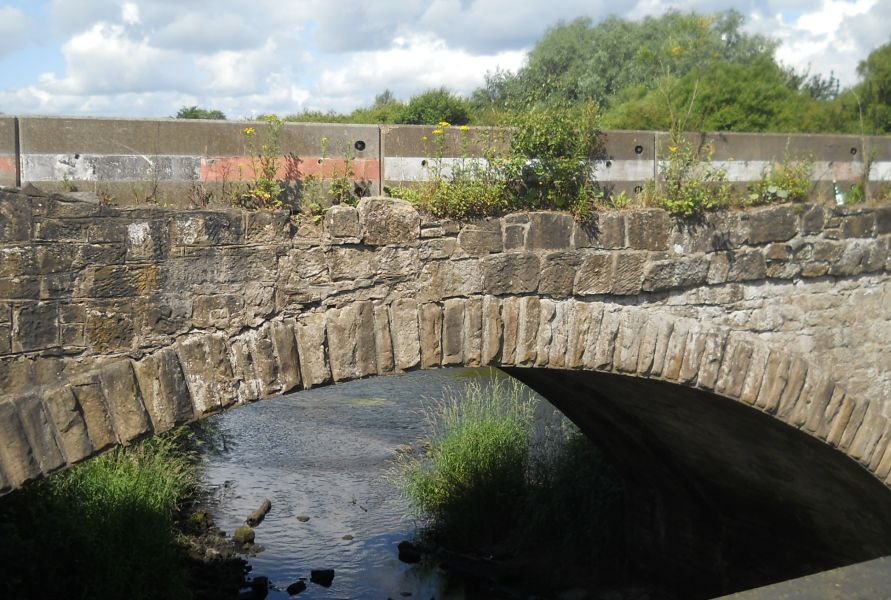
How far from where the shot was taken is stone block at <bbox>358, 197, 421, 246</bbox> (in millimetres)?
5082

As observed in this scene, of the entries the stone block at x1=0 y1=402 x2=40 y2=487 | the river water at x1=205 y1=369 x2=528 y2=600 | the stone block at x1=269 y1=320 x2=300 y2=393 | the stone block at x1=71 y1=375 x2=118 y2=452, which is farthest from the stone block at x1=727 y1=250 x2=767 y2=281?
the river water at x1=205 y1=369 x2=528 y2=600

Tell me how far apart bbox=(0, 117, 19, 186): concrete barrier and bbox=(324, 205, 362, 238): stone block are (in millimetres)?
1500

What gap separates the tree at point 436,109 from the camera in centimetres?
1231

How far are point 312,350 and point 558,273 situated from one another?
1553 millimetres

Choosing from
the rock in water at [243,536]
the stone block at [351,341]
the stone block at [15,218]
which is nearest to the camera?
the stone block at [15,218]

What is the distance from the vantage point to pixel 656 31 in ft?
106

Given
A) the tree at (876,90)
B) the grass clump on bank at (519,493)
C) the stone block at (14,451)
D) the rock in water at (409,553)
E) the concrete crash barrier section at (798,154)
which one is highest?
the tree at (876,90)

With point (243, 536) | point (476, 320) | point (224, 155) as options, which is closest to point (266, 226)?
point (224, 155)

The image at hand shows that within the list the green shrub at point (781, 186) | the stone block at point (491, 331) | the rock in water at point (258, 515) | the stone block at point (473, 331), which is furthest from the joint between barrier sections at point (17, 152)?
the rock in water at point (258, 515)

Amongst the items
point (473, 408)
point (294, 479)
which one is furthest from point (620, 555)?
point (294, 479)

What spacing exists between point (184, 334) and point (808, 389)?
4107mm

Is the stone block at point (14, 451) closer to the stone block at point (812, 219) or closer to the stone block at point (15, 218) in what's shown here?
the stone block at point (15, 218)

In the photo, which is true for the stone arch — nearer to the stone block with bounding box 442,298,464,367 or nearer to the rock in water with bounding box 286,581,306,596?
the stone block with bounding box 442,298,464,367

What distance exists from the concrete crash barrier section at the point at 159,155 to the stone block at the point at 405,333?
0.81m
